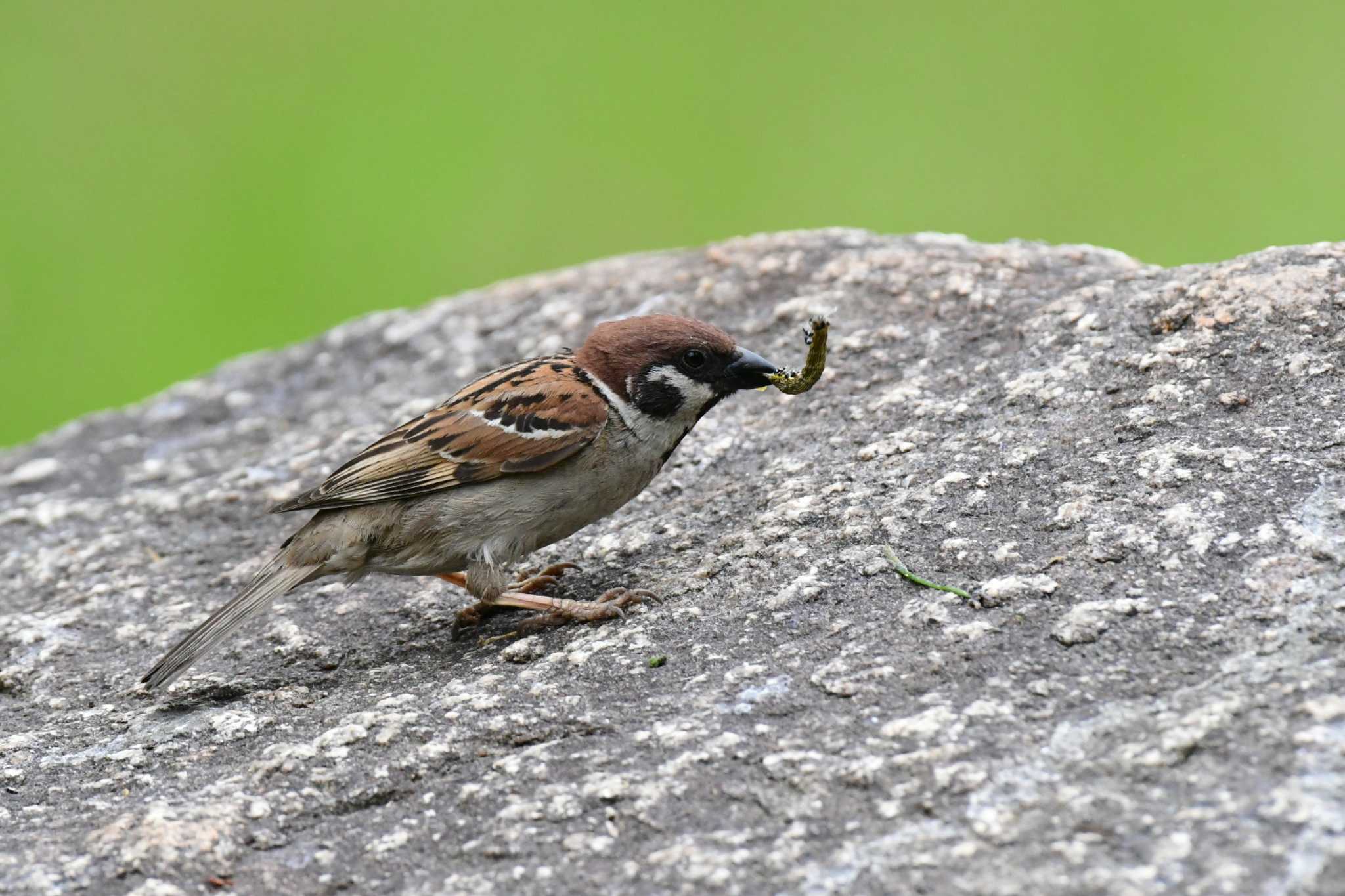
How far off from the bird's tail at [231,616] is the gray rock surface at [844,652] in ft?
0.32

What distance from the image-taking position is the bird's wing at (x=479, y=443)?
13.7ft

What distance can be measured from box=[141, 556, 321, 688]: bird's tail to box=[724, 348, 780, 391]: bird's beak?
133 cm

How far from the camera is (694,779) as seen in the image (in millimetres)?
2779

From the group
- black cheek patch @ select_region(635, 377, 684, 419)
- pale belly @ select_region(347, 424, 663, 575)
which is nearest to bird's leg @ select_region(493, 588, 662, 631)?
pale belly @ select_region(347, 424, 663, 575)

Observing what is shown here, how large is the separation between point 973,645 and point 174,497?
3.31 meters

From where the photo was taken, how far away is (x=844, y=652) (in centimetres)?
314

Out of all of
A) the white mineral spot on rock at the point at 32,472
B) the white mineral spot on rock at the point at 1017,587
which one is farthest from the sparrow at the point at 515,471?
the white mineral spot on rock at the point at 32,472

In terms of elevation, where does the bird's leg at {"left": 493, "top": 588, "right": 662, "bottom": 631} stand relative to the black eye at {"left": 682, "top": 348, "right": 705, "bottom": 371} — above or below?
below

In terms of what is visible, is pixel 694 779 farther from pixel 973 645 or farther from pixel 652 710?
pixel 973 645

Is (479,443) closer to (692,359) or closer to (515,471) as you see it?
(515,471)

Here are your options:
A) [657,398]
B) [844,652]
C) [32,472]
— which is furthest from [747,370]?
[32,472]

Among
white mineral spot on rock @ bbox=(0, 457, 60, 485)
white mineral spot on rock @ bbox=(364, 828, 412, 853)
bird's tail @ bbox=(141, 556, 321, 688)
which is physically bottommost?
white mineral spot on rock @ bbox=(364, 828, 412, 853)

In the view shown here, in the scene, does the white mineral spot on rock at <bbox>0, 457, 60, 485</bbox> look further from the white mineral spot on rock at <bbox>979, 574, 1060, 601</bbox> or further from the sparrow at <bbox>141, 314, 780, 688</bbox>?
the white mineral spot on rock at <bbox>979, 574, 1060, 601</bbox>

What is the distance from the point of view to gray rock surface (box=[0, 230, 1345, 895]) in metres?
2.50
